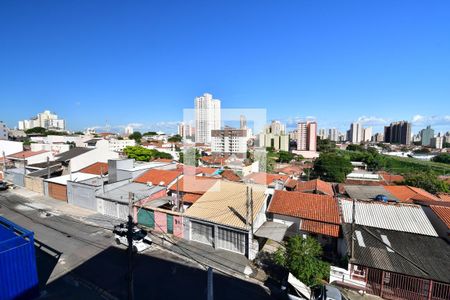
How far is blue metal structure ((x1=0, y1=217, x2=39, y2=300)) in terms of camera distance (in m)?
6.88

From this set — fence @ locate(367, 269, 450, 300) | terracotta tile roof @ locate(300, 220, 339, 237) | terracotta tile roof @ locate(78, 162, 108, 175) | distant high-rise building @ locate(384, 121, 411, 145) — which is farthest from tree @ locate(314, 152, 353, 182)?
distant high-rise building @ locate(384, 121, 411, 145)

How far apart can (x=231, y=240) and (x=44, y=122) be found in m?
165

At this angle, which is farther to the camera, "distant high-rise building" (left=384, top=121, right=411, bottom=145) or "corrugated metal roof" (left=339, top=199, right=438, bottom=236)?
"distant high-rise building" (left=384, top=121, right=411, bottom=145)

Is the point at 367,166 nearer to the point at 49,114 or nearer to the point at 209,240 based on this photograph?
the point at 209,240

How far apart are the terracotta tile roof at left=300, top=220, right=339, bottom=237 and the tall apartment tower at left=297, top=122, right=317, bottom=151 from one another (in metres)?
73.4

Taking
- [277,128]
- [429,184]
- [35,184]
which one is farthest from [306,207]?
[277,128]

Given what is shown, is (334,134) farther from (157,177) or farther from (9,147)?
(9,147)

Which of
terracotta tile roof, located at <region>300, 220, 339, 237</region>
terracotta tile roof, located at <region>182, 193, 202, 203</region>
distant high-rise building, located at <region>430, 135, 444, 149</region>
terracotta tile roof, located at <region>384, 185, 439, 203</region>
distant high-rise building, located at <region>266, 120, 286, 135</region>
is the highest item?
distant high-rise building, located at <region>266, 120, 286, 135</region>

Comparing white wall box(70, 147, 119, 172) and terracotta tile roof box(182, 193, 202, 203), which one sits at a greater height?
Answer: white wall box(70, 147, 119, 172)

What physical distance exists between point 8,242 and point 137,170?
13.2 meters

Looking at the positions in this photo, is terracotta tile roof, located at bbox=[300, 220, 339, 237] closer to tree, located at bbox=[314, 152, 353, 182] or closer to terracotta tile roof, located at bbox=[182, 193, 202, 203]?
terracotta tile roof, located at bbox=[182, 193, 202, 203]

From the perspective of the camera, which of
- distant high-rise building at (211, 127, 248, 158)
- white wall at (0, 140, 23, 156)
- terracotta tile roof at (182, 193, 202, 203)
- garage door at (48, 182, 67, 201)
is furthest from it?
distant high-rise building at (211, 127, 248, 158)

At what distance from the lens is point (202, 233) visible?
1235 cm

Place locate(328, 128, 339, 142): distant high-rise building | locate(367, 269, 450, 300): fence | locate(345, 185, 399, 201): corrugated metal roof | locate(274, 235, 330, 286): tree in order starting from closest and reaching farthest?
locate(367, 269, 450, 300): fence < locate(274, 235, 330, 286): tree < locate(345, 185, 399, 201): corrugated metal roof < locate(328, 128, 339, 142): distant high-rise building
